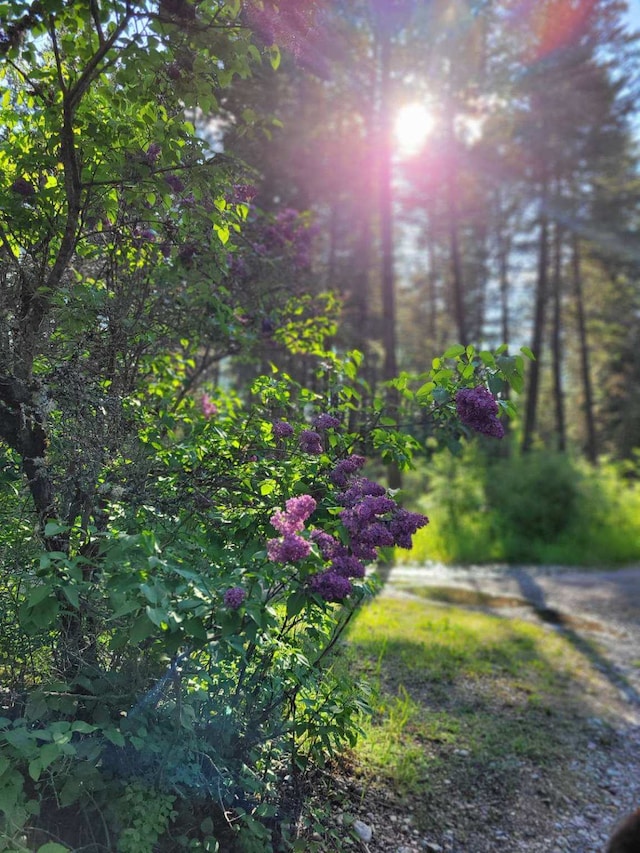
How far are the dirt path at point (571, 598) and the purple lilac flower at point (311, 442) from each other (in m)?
3.33

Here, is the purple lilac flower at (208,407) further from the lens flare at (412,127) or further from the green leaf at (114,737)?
the lens flare at (412,127)

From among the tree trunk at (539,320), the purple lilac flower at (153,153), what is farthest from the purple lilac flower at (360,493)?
the tree trunk at (539,320)

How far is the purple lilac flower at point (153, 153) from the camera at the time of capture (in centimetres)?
235

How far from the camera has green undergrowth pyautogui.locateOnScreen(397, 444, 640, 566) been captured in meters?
9.78

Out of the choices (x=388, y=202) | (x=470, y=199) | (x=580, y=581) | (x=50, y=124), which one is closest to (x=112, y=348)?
(x=50, y=124)

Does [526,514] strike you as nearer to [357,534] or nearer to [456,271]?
[456,271]

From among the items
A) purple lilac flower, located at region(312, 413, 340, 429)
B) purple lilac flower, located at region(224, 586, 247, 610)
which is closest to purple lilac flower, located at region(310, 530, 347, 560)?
purple lilac flower, located at region(224, 586, 247, 610)

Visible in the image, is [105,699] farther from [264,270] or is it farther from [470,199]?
[470,199]

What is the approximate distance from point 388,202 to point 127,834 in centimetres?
1005

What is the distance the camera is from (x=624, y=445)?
69.8 ft

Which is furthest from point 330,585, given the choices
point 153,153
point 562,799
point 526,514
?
point 526,514

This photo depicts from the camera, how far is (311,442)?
228 centimetres

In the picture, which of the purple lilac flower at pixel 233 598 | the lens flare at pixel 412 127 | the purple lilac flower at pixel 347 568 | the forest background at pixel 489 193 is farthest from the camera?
the lens flare at pixel 412 127

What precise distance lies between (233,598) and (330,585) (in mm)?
280
